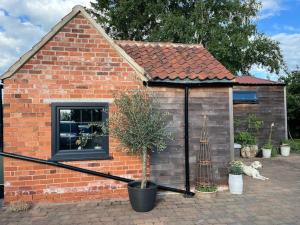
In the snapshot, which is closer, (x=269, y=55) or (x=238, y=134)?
(x=238, y=134)

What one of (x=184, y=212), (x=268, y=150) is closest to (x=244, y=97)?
(x=268, y=150)

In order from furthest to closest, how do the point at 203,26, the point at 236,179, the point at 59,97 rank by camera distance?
the point at 203,26
the point at 236,179
the point at 59,97

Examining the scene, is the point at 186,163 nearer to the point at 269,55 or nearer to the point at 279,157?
the point at 279,157

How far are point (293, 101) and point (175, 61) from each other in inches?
461

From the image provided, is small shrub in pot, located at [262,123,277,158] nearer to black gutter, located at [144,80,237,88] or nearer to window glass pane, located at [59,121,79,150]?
black gutter, located at [144,80,237,88]

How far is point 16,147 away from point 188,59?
4.61 m

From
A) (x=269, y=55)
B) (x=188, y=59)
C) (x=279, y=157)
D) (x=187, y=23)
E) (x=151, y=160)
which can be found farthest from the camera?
(x=269, y=55)

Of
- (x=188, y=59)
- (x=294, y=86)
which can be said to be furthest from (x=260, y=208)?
(x=294, y=86)

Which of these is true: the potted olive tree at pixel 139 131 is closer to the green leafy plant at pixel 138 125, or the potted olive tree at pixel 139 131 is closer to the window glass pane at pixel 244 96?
the green leafy plant at pixel 138 125

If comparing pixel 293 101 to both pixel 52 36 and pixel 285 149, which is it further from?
pixel 52 36

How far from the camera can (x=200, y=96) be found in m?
7.52

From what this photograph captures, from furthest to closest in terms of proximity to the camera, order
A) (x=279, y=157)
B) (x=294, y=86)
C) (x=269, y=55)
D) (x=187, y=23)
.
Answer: (x=269, y=55) < (x=187, y=23) < (x=294, y=86) < (x=279, y=157)

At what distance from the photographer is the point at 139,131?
6.09 m

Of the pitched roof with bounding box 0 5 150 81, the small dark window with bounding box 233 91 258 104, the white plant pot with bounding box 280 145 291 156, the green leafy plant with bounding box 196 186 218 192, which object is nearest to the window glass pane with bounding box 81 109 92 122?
the pitched roof with bounding box 0 5 150 81
